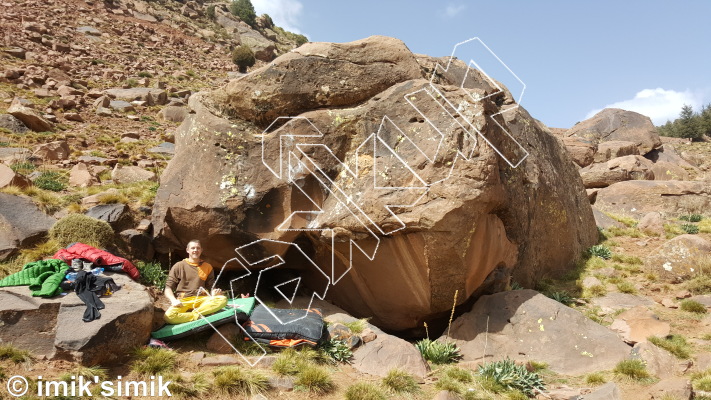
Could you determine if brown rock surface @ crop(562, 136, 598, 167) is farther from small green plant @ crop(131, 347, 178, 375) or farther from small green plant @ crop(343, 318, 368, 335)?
small green plant @ crop(131, 347, 178, 375)

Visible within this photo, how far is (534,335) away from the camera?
23.6ft

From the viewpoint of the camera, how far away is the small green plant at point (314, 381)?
545 centimetres

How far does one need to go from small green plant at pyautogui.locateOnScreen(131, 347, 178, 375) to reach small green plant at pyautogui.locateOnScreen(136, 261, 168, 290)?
228 centimetres

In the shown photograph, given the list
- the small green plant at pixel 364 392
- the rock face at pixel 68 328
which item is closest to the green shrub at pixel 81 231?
the rock face at pixel 68 328

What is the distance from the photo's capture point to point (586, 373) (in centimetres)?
643

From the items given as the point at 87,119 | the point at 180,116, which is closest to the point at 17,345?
the point at 87,119

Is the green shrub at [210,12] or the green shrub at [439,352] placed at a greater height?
the green shrub at [210,12]

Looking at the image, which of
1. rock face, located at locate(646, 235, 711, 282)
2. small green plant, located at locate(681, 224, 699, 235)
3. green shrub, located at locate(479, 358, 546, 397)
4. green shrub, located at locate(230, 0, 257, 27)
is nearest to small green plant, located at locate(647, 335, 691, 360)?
green shrub, located at locate(479, 358, 546, 397)

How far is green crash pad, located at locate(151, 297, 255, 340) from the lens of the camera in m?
6.10

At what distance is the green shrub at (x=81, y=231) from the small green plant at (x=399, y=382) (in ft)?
16.7

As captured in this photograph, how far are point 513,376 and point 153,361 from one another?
425 centimetres

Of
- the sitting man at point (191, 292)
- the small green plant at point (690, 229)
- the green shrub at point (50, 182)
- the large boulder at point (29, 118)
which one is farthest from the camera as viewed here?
the large boulder at point (29, 118)

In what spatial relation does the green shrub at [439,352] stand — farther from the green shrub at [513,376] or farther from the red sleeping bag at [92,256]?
the red sleeping bag at [92,256]

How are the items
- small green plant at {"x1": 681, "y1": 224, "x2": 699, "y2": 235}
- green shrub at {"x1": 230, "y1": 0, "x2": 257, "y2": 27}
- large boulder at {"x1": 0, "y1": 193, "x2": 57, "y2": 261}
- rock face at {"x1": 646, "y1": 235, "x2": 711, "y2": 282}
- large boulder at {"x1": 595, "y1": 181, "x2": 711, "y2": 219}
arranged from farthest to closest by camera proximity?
green shrub at {"x1": 230, "y1": 0, "x2": 257, "y2": 27}, large boulder at {"x1": 595, "y1": 181, "x2": 711, "y2": 219}, small green plant at {"x1": 681, "y1": 224, "x2": 699, "y2": 235}, rock face at {"x1": 646, "y1": 235, "x2": 711, "y2": 282}, large boulder at {"x1": 0, "y1": 193, "x2": 57, "y2": 261}
